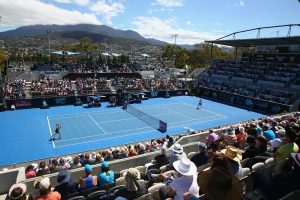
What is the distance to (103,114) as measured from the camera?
110 ft

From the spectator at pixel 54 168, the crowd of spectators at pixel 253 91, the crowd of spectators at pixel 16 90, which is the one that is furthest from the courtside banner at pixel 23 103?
the crowd of spectators at pixel 253 91

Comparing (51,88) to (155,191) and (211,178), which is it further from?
(211,178)

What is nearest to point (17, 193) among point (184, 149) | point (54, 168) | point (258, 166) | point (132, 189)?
point (132, 189)

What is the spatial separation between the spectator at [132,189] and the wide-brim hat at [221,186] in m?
2.90

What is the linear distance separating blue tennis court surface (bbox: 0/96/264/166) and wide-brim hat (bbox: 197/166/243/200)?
19469 mm

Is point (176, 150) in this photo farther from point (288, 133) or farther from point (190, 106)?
point (190, 106)

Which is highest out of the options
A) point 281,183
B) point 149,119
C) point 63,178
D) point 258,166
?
point 281,183

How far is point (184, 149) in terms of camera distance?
12.4 meters

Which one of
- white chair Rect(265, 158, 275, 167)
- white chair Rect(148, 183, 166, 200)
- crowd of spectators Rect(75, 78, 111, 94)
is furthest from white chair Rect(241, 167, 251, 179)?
crowd of spectators Rect(75, 78, 111, 94)

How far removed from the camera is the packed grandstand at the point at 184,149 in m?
5.27

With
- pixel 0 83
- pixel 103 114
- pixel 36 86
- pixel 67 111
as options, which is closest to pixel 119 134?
pixel 103 114

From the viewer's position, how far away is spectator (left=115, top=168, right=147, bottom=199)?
249 inches

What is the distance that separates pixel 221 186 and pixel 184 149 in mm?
8894

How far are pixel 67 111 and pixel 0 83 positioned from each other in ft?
52.3
